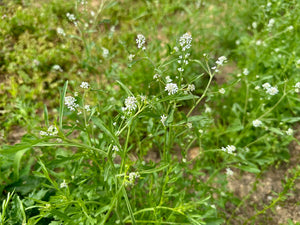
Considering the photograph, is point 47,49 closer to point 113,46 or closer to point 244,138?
point 113,46

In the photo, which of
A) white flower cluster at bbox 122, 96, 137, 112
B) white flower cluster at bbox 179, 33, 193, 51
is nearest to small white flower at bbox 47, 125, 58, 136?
white flower cluster at bbox 122, 96, 137, 112

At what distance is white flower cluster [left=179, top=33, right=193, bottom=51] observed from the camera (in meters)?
1.32

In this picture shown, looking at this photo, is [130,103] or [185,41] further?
[185,41]

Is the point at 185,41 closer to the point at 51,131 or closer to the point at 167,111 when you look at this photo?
the point at 167,111

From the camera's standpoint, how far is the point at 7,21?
3105mm

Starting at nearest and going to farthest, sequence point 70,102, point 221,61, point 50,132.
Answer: point 50,132
point 70,102
point 221,61

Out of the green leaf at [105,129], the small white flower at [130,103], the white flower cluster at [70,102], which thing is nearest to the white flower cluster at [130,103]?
the small white flower at [130,103]

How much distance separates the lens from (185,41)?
52.9 inches

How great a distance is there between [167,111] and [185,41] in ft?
1.45

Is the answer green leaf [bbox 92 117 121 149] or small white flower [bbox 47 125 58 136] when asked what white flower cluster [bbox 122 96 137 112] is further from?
small white flower [bbox 47 125 58 136]

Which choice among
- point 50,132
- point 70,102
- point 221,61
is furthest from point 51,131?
point 221,61

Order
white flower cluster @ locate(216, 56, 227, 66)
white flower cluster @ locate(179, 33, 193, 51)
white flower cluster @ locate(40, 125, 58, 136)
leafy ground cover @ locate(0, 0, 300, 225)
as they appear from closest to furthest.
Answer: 1. white flower cluster @ locate(40, 125, 58, 136)
2. white flower cluster @ locate(179, 33, 193, 51)
3. white flower cluster @ locate(216, 56, 227, 66)
4. leafy ground cover @ locate(0, 0, 300, 225)

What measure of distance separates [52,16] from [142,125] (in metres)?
2.25

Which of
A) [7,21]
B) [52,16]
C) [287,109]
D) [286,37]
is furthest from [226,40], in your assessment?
[7,21]
